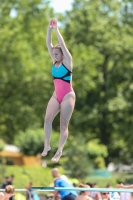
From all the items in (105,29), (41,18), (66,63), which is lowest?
(66,63)

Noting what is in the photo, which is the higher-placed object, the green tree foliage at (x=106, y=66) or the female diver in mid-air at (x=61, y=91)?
the green tree foliage at (x=106, y=66)

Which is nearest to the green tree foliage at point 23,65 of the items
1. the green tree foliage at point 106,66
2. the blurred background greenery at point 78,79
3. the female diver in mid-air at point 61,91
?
the blurred background greenery at point 78,79

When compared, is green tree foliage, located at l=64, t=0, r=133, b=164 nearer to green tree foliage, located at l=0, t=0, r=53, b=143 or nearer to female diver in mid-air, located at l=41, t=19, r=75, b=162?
green tree foliage, located at l=0, t=0, r=53, b=143

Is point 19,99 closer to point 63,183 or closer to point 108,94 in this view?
point 108,94

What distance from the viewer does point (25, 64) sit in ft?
115

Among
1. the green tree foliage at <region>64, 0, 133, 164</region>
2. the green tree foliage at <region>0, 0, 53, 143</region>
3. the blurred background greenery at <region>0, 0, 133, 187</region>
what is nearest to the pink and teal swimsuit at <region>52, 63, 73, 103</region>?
the blurred background greenery at <region>0, 0, 133, 187</region>

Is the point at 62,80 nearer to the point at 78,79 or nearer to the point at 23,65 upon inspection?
the point at 23,65

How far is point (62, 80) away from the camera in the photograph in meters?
9.46

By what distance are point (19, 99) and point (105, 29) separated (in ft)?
35.0

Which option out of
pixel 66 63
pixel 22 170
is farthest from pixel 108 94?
pixel 66 63

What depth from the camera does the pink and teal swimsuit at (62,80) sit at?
9430mm

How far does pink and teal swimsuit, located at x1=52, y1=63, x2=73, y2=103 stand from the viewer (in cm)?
943

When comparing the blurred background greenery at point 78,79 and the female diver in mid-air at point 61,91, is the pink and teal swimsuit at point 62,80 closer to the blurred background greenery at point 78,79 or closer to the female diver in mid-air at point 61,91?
the female diver in mid-air at point 61,91

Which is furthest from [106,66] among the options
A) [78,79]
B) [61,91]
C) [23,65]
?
[61,91]
